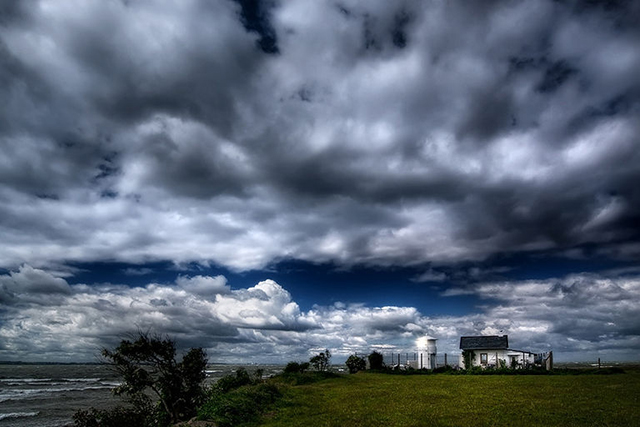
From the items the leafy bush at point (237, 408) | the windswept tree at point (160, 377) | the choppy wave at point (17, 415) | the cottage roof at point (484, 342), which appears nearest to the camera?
the leafy bush at point (237, 408)

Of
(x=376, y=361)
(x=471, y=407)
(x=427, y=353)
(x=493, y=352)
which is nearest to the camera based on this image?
(x=471, y=407)

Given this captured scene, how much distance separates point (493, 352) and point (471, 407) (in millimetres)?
42566

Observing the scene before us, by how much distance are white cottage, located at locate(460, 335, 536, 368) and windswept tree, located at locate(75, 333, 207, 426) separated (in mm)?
42001

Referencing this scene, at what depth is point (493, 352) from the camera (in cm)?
5775

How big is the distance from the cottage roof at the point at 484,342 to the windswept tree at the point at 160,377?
4522 cm

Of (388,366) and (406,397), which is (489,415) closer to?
(406,397)

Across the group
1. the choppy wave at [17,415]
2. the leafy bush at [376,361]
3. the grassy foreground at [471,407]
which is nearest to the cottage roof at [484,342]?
the leafy bush at [376,361]

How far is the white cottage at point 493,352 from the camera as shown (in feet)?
183

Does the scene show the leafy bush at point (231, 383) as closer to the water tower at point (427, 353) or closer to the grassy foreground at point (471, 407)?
the grassy foreground at point (471, 407)

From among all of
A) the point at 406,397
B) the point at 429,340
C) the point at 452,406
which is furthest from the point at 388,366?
the point at 452,406

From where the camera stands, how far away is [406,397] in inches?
969

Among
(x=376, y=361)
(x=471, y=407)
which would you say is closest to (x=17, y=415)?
(x=376, y=361)

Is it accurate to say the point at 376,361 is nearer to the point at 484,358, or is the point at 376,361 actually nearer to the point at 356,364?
the point at 356,364

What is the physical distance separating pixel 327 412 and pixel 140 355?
1088 cm
